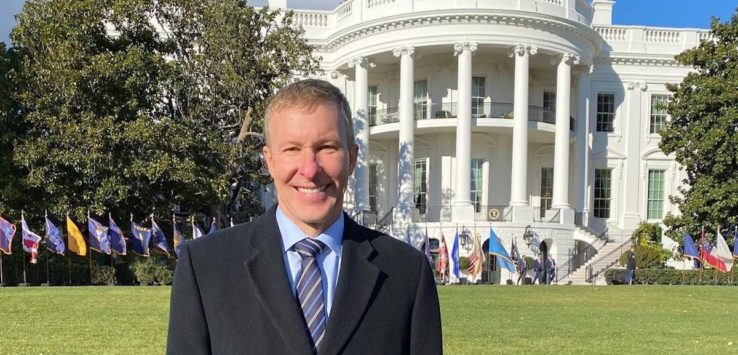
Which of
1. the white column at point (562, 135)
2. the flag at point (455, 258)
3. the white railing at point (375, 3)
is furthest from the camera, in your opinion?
the white railing at point (375, 3)

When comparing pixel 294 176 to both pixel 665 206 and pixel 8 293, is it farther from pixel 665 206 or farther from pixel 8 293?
pixel 665 206

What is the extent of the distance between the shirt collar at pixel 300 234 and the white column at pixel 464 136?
26.3 metres

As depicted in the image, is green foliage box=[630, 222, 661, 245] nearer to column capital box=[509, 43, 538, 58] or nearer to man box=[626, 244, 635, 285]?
man box=[626, 244, 635, 285]

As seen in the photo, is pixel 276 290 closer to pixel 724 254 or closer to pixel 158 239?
pixel 158 239

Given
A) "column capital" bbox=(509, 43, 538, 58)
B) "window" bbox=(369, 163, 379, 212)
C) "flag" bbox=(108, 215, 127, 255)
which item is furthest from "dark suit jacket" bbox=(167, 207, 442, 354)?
"window" bbox=(369, 163, 379, 212)

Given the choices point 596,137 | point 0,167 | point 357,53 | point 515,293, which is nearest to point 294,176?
point 515,293

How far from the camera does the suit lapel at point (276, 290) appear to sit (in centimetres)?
182

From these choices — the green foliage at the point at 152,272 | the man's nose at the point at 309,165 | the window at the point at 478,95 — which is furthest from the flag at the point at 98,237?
the man's nose at the point at 309,165

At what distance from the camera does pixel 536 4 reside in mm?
28812

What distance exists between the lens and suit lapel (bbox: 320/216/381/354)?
1.85 m

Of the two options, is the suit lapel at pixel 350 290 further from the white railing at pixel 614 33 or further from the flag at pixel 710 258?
the white railing at pixel 614 33

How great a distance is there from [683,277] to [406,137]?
12135 millimetres

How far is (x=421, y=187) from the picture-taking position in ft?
104

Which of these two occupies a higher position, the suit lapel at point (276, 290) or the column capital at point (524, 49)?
the column capital at point (524, 49)
